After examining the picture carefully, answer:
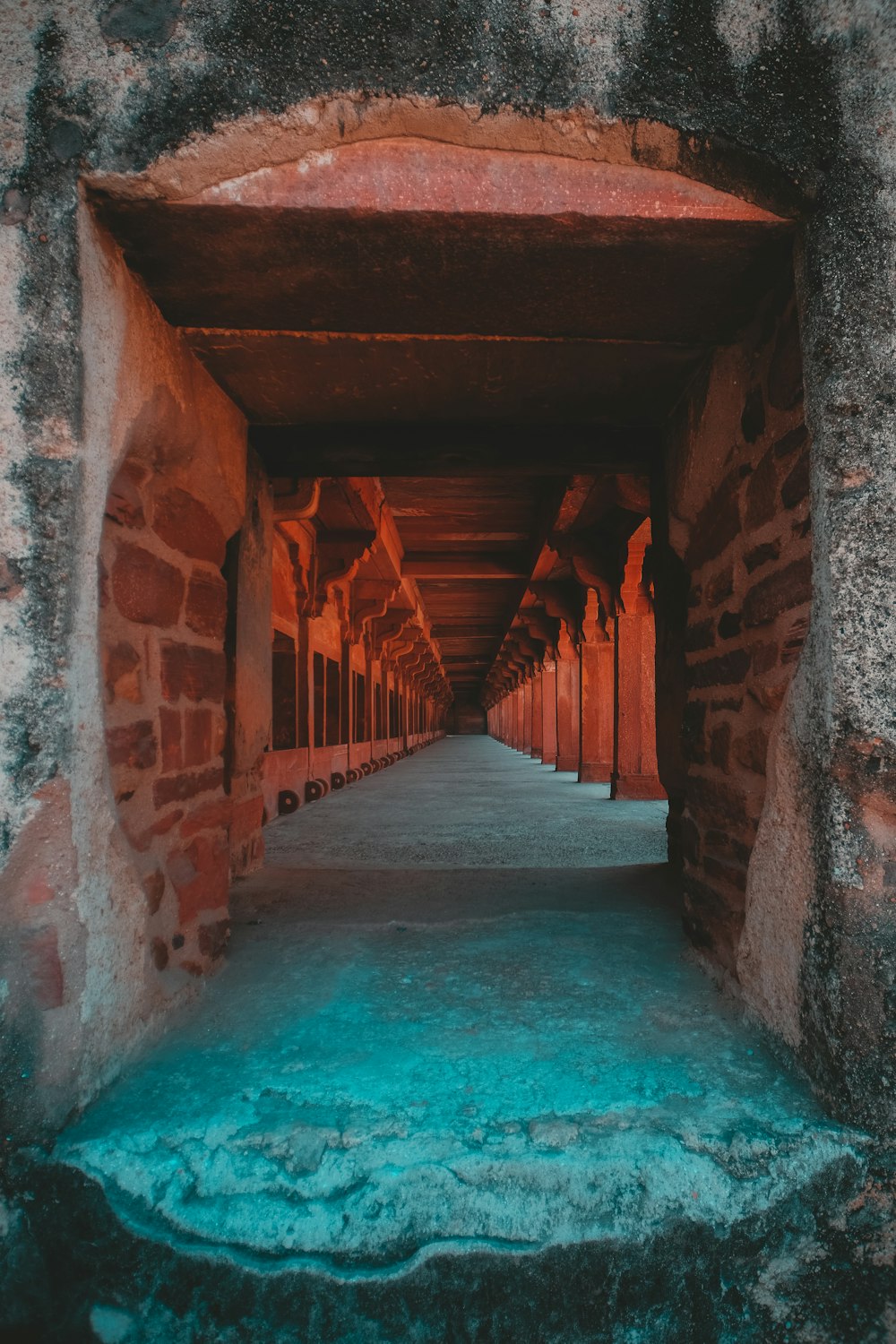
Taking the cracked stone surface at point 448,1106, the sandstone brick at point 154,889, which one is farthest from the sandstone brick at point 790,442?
the sandstone brick at point 154,889

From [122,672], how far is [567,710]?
436 inches

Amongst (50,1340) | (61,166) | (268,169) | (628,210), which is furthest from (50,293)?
(50,1340)

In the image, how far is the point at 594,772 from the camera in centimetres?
940

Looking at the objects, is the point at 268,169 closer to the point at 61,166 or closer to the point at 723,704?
the point at 61,166

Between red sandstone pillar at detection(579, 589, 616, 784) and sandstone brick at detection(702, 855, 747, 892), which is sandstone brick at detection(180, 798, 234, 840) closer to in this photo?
A: sandstone brick at detection(702, 855, 747, 892)

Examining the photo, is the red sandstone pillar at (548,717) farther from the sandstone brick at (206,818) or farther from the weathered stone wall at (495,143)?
the weathered stone wall at (495,143)

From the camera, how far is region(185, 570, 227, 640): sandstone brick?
220 cm

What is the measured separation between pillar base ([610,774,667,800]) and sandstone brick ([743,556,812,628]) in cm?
548

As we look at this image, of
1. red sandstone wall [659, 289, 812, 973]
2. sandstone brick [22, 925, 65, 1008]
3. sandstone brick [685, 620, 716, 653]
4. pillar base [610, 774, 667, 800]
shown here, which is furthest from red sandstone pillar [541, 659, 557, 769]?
sandstone brick [22, 925, 65, 1008]

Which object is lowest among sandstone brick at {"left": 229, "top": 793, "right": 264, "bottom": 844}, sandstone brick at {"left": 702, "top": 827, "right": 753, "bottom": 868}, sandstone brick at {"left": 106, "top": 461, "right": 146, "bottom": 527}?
sandstone brick at {"left": 229, "top": 793, "right": 264, "bottom": 844}

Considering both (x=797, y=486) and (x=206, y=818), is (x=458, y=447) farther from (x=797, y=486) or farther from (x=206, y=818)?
(x=206, y=818)

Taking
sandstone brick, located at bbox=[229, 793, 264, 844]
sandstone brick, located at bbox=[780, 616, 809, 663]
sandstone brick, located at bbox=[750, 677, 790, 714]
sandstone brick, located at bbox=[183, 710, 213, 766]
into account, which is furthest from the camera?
sandstone brick, located at bbox=[229, 793, 264, 844]

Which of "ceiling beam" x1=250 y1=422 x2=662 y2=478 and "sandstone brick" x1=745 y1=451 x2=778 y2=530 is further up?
"ceiling beam" x1=250 y1=422 x2=662 y2=478

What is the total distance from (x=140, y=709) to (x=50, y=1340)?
1.20 m
